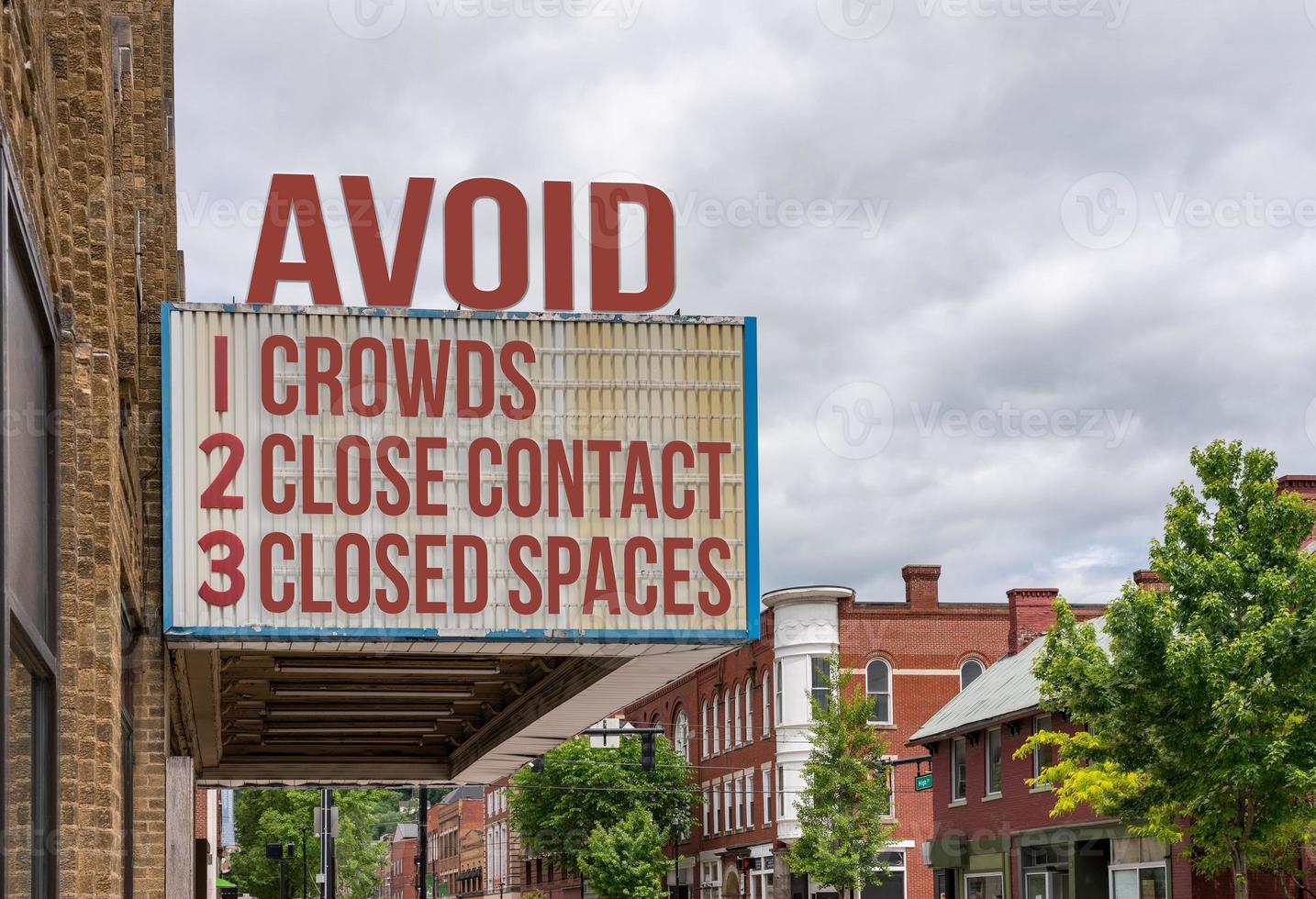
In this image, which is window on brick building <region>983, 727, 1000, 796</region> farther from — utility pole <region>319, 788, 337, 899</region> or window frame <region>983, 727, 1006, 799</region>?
utility pole <region>319, 788, 337, 899</region>

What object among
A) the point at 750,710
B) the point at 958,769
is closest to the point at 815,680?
the point at 750,710

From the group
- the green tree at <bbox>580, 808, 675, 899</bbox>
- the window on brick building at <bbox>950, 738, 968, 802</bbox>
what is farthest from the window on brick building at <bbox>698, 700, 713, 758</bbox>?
the window on brick building at <bbox>950, 738, 968, 802</bbox>

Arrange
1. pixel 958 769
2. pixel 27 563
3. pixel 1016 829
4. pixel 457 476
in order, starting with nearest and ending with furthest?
pixel 27 563, pixel 457 476, pixel 1016 829, pixel 958 769

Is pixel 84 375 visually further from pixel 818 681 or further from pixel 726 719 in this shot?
pixel 726 719

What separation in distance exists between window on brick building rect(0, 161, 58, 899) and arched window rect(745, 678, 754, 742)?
58.9 m

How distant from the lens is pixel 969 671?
205ft

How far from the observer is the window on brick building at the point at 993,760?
43.4 m

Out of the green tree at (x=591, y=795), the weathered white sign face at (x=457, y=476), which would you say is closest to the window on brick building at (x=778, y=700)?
the green tree at (x=591, y=795)

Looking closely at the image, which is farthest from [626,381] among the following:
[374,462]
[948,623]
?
[948,623]

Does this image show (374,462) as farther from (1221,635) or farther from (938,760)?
(938,760)

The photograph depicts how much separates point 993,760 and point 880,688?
18.1m

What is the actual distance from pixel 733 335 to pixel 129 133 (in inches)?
210

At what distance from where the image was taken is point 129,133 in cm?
1230

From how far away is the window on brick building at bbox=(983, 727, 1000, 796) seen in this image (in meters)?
43.4
